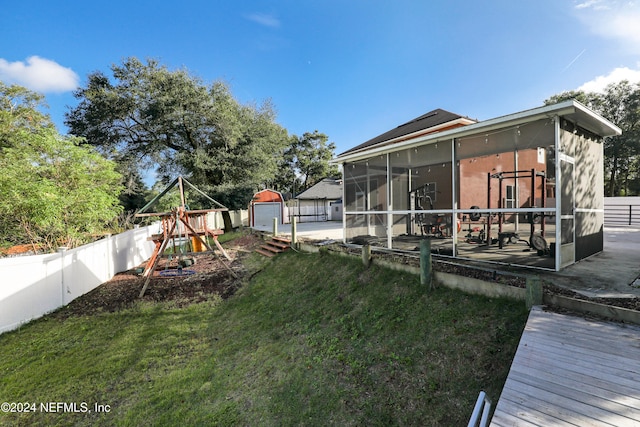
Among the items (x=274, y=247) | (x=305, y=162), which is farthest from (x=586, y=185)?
(x=305, y=162)

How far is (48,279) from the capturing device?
604cm

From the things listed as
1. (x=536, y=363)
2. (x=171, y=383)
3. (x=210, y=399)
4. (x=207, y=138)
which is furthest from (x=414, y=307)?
(x=207, y=138)

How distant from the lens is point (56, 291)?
625cm

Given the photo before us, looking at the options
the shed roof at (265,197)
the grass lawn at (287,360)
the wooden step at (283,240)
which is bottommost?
the grass lawn at (287,360)

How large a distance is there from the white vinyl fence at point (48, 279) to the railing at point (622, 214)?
2171 cm

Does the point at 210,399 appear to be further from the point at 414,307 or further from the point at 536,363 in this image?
the point at 536,363

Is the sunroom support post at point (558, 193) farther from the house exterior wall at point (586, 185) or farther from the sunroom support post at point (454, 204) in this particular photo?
the sunroom support post at point (454, 204)

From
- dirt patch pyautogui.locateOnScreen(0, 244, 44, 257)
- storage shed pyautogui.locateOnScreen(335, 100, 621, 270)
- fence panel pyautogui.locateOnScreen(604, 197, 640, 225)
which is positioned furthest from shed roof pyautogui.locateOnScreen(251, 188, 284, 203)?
fence panel pyautogui.locateOnScreen(604, 197, 640, 225)

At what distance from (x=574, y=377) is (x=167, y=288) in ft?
28.5

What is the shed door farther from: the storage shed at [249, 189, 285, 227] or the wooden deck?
the wooden deck

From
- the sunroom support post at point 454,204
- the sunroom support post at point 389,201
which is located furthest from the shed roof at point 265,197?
the sunroom support post at point 454,204

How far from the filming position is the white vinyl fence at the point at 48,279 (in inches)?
207

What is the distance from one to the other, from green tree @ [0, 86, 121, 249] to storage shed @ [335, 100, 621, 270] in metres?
8.14

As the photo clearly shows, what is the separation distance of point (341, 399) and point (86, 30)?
705 inches
